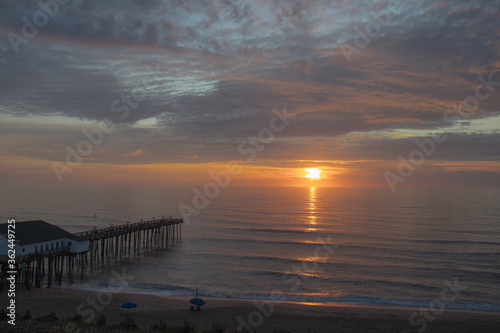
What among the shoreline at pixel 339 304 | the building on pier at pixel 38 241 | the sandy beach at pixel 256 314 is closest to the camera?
the sandy beach at pixel 256 314

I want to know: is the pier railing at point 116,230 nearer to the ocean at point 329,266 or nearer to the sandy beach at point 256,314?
the ocean at point 329,266

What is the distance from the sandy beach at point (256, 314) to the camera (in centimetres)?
2489

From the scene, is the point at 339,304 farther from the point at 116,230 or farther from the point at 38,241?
the point at 116,230

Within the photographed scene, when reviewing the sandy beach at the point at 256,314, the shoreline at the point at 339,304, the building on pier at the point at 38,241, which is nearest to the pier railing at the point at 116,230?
the building on pier at the point at 38,241

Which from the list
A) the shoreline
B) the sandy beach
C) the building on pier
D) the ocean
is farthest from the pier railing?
the sandy beach

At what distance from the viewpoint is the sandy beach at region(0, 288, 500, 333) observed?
81.7 ft

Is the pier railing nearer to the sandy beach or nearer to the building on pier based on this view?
the building on pier

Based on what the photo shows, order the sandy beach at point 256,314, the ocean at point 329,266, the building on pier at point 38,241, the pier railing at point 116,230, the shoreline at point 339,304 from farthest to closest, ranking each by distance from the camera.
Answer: the pier railing at point 116,230
the ocean at point 329,266
the shoreline at point 339,304
the building on pier at point 38,241
the sandy beach at point 256,314

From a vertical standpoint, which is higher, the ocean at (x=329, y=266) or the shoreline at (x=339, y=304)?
the ocean at (x=329, y=266)

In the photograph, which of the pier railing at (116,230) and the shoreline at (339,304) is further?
the pier railing at (116,230)

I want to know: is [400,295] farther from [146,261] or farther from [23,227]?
[23,227]

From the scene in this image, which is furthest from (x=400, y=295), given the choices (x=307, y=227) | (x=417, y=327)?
(x=307, y=227)

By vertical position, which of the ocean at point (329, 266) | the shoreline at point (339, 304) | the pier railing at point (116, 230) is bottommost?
the shoreline at point (339, 304)

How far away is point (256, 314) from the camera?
1073 inches
